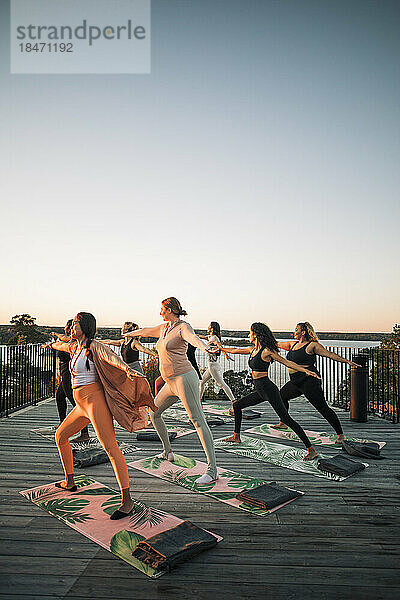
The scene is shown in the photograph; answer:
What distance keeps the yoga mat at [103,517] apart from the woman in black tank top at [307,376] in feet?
8.81

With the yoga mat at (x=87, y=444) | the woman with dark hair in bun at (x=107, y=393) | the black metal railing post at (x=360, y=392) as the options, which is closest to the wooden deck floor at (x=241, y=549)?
the woman with dark hair in bun at (x=107, y=393)

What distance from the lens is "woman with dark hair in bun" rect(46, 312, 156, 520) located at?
130 inches

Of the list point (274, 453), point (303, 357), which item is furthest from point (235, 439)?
point (303, 357)

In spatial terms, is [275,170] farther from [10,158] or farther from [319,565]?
[319,565]

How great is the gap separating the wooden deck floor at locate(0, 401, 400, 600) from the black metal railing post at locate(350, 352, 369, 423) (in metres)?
2.81

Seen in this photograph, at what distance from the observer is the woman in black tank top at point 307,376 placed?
5.36 m

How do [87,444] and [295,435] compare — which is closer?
[87,444]

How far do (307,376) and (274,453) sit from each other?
3.46 ft

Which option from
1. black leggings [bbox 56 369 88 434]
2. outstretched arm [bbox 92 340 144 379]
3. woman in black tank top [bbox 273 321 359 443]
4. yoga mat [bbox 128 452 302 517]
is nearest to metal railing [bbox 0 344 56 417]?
black leggings [bbox 56 369 88 434]

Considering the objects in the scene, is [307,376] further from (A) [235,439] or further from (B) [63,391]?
(B) [63,391]

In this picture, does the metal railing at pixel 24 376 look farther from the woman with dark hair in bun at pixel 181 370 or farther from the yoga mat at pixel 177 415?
the woman with dark hair in bun at pixel 181 370

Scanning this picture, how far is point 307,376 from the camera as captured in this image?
5.48 metres

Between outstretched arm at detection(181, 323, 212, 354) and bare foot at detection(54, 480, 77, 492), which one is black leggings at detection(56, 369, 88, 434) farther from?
outstretched arm at detection(181, 323, 212, 354)

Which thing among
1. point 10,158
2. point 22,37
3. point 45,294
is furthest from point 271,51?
point 45,294
